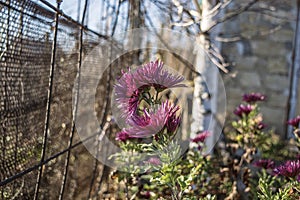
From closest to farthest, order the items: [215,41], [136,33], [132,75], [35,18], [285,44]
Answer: [132,75] → [35,18] → [215,41] → [136,33] → [285,44]

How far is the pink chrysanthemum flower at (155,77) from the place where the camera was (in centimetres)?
73

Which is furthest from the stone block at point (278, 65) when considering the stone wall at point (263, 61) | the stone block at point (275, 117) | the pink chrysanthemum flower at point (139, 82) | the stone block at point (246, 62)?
the pink chrysanthemum flower at point (139, 82)

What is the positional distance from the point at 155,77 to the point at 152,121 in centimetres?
9

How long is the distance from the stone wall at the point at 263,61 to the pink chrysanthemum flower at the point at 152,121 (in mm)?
3269

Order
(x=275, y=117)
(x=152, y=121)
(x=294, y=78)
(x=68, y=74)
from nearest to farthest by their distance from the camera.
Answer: (x=152, y=121), (x=68, y=74), (x=294, y=78), (x=275, y=117)

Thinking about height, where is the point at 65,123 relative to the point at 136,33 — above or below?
below

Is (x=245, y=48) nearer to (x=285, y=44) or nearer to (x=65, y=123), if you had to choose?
(x=285, y=44)

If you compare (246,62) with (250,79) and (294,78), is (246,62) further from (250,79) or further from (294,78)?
(294,78)

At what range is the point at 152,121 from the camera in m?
0.71

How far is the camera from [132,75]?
2.44 ft

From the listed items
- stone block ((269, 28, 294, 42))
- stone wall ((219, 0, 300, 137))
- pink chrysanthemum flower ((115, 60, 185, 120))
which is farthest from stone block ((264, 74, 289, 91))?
pink chrysanthemum flower ((115, 60, 185, 120))

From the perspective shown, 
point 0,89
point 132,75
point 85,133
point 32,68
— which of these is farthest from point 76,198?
point 132,75

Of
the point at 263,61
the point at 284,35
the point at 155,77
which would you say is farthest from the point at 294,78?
the point at 155,77

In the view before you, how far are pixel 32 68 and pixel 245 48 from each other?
320 cm
